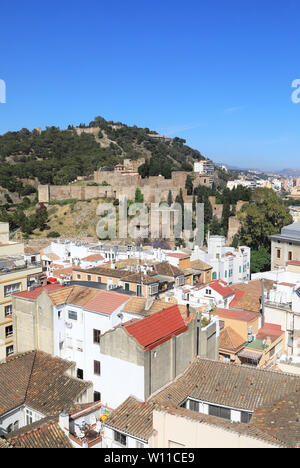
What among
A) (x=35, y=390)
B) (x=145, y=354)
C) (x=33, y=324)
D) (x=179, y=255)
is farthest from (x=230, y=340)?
(x=179, y=255)

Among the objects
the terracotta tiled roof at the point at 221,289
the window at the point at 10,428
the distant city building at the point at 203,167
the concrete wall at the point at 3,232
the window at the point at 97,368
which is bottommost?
the window at the point at 10,428

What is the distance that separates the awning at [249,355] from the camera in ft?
43.2

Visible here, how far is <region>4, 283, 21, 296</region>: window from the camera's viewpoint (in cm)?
1505

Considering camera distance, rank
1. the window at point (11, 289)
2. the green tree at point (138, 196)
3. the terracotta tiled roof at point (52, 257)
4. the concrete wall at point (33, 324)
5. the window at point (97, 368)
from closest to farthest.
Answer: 1. the window at point (97, 368)
2. the concrete wall at point (33, 324)
3. the window at point (11, 289)
4. the terracotta tiled roof at point (52, 257)
5. the green tree at point (138, 196)

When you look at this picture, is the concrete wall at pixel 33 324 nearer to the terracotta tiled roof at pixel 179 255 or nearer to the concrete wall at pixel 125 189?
the terracotta tiled roof at pixel 179 255

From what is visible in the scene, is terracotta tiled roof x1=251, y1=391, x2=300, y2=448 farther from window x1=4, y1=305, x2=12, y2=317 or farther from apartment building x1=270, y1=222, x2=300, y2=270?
apartment building x1=270, y1=222, x2=300, y2=270

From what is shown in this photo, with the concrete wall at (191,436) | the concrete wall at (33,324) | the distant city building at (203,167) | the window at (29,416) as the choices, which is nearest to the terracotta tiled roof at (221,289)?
the concrete wall at (33,324)

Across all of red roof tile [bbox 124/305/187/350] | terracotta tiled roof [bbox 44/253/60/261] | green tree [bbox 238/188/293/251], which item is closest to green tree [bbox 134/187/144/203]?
green tree [bbox 238/188/293/251]

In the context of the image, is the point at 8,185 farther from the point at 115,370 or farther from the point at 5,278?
the point at 115,370

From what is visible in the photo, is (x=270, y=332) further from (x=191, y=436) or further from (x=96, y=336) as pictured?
(x=191, y=436)

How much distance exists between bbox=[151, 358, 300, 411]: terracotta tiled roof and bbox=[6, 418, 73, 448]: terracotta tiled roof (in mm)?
2116

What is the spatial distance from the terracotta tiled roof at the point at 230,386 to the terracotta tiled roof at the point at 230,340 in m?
3.00

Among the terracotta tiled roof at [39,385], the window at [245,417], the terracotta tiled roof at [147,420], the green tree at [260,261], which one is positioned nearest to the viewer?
the terracotta tiled roof at [147,420]

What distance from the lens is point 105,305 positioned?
12219 mm
